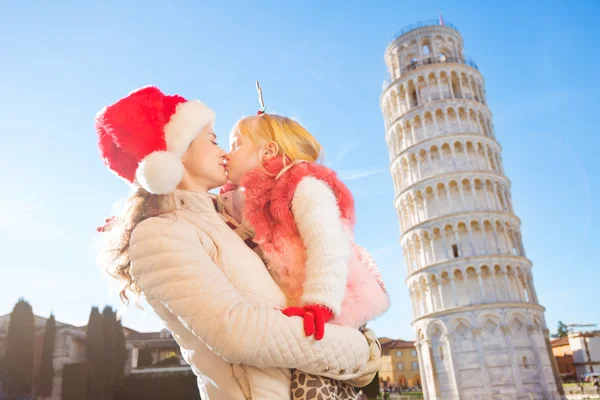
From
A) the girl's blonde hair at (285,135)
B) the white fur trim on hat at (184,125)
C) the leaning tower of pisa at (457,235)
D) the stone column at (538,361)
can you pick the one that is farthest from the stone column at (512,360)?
the white fur trim on hat at (184,125)

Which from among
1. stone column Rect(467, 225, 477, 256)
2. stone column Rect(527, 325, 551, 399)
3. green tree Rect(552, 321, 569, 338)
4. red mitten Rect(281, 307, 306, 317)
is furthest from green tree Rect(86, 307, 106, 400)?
green tree Rect(552, 321, 569, 338)

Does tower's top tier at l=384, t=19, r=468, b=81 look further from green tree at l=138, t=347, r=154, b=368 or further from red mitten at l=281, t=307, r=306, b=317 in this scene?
red mitten at l=281, t=307, r=306, b=317

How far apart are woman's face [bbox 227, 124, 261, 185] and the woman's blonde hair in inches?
17.6

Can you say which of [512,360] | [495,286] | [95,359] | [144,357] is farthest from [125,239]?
[144,357]

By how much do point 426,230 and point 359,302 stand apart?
1249 inches

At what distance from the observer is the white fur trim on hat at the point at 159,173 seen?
7.48 feet

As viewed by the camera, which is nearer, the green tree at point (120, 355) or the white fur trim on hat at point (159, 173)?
the white fur trim on hat at point (159, 173)

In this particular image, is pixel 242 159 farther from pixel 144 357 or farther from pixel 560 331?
pixel 560 331

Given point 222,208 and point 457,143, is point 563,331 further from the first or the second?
point 222,208

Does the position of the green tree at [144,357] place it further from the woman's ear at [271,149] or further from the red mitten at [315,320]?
the red mitten at [315,320]

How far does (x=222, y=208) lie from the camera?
2.79 meters

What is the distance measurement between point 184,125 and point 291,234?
2.50 ft

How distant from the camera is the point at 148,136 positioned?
2385 mm

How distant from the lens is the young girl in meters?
2.12
